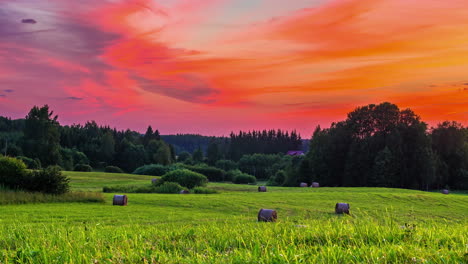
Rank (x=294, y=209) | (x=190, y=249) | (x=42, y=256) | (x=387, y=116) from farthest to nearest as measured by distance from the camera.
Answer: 1. (x=387, y=116)
2. (x=294, y=209)
3. (x=190, y=249)
4. (x=42, y=256)

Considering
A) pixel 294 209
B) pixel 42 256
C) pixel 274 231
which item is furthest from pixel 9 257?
pixel 294 209

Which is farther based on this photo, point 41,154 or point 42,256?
point 41,154

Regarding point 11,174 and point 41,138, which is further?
point 41,138

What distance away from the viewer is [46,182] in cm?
2728

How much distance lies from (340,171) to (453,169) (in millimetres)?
19419

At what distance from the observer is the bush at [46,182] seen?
27203 mm

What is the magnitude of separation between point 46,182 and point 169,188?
14.0 metres

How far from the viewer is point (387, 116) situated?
69.0 metres

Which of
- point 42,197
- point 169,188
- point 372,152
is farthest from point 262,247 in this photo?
point 372,152

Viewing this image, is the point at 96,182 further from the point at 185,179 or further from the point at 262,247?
the point at 262,247

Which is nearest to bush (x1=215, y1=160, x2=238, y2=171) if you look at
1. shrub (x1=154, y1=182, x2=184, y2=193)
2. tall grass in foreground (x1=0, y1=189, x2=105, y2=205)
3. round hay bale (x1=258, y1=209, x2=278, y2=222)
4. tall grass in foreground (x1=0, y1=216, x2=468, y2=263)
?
shrub (x1=154, y1=182, x2=184, y2=193)

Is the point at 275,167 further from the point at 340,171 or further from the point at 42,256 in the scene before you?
→ the point at 42,256

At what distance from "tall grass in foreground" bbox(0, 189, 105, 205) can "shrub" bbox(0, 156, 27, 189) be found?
4.06ft

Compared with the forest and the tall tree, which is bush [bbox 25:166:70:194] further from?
the tall tree
